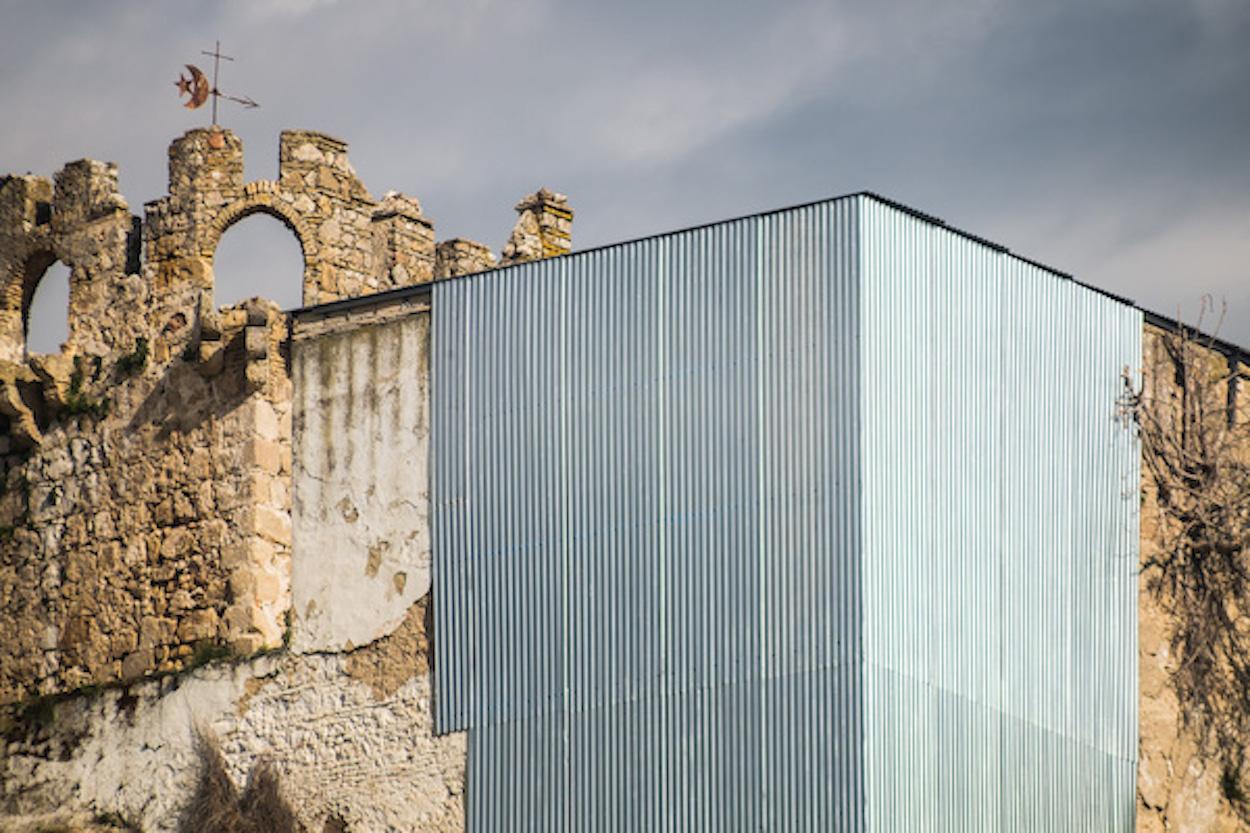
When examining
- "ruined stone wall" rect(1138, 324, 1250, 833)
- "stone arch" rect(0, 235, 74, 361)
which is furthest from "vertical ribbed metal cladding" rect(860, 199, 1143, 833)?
"stone arch" rect(0, 235, 74, 361)

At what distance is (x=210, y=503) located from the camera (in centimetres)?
2833

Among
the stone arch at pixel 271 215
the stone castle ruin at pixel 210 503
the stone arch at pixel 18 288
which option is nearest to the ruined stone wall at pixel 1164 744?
the stone castle ruin at pixel 210 503

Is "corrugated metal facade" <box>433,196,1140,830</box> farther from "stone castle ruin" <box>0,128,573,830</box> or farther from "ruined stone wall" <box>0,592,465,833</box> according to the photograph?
"stone castle ruin" <box>0,128,573,830</box>

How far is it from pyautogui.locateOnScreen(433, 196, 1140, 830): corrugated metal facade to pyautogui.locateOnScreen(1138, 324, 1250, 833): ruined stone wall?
1.07 feet

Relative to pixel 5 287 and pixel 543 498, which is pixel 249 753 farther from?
pixel 5 287

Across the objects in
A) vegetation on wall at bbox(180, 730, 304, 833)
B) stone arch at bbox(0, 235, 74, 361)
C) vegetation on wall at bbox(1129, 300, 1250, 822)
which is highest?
stone arch at bbox(0, 235, 74, 361)

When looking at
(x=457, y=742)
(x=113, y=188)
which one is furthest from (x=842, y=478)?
(x=113, y=188)

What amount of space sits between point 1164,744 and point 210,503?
28.3 feet

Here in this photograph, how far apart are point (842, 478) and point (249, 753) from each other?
6310mm

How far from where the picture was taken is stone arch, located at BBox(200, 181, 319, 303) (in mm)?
29375

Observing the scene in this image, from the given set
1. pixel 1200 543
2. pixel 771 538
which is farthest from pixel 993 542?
pixel 1200 543

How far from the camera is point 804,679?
24484 millimetres

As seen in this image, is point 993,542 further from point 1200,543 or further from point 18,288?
point 18,288

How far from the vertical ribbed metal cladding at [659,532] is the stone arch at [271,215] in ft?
9.32
